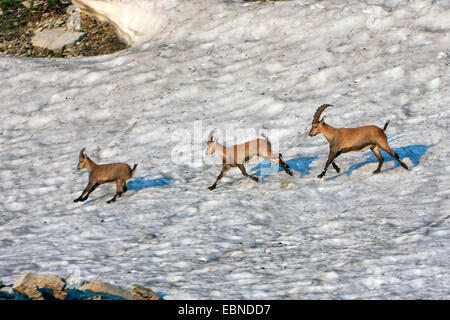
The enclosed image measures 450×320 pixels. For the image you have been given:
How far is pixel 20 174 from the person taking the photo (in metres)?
16.2

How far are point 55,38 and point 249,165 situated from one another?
501 inches

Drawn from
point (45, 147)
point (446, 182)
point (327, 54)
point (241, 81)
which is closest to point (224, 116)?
point (241, 81)

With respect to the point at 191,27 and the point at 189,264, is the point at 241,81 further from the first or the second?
the point at 189,264

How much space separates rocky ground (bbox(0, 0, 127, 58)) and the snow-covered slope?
2.01m

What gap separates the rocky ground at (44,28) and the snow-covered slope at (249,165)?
2006mm

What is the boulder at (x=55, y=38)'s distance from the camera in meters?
24.1

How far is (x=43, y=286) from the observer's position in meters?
8.19

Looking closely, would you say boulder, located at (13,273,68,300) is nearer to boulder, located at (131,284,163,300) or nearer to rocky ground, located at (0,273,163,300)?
rocky ground, located at (0,273,163,300)

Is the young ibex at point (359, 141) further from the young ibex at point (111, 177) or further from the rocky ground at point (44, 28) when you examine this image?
the rocky ground at point (44, 28)

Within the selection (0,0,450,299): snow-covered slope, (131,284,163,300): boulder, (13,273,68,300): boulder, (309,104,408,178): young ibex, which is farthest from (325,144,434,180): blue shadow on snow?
(13,273,68,300): boulder

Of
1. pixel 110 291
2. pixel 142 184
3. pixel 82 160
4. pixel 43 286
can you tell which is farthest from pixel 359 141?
pixel 43 286

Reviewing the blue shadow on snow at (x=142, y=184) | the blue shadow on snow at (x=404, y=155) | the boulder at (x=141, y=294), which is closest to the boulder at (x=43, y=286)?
the boulder at (x=141, y=294)

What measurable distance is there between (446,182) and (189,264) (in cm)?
536

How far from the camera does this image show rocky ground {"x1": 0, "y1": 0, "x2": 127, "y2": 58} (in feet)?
77.8
